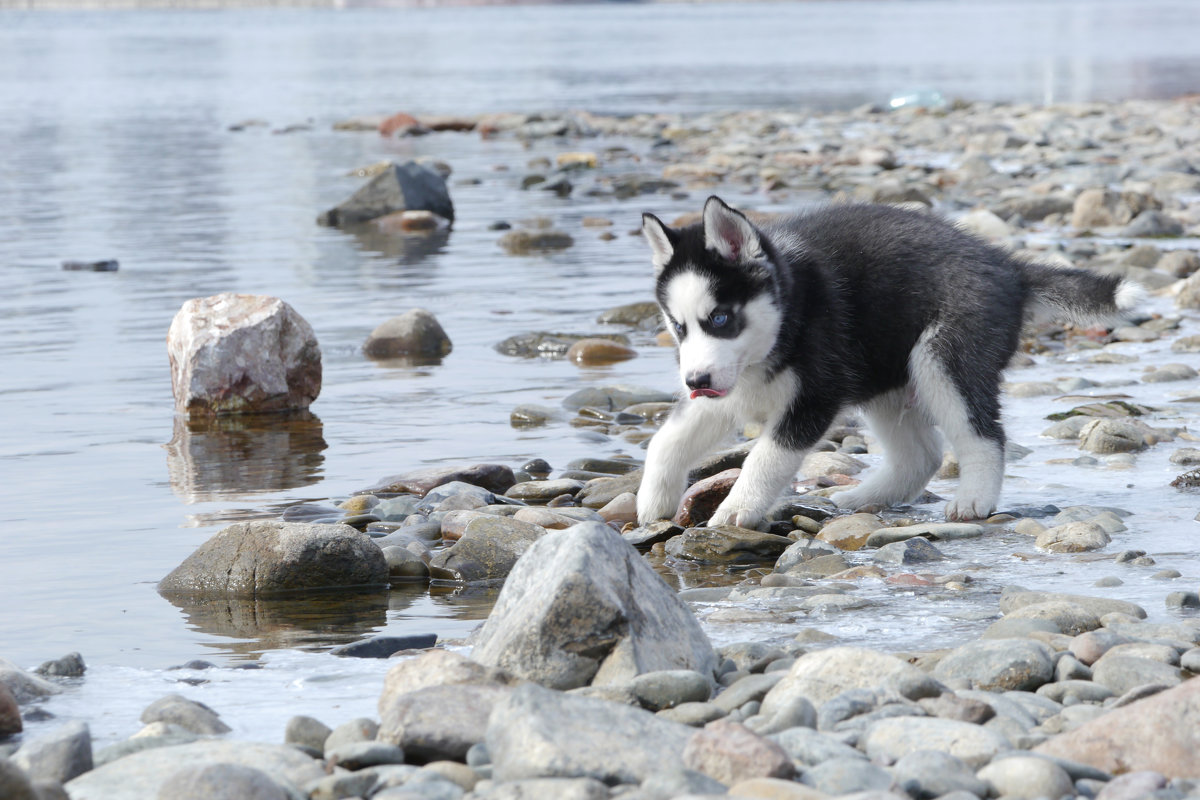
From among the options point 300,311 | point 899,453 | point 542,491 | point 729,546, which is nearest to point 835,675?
point 729,546

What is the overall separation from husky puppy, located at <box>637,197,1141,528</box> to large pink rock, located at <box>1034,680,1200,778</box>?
7.53 ft

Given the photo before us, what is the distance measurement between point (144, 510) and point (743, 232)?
287 cm

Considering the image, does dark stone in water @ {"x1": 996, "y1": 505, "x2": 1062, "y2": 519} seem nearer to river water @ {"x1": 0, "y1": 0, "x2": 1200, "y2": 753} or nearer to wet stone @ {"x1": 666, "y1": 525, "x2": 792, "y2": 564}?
river water @ {"x1": 0, "y1": 0, "x2": 1200, "y2": 753}

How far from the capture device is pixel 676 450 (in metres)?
5.88

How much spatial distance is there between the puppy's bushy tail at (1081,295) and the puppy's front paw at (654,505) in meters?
1.75

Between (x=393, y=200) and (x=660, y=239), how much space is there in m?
12.3

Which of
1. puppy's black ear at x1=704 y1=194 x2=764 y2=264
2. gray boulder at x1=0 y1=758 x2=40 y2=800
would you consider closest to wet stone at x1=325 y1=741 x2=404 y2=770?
gray boulder at x1=0 y1=758 x2=40 y2=800

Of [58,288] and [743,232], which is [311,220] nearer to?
[58,288]

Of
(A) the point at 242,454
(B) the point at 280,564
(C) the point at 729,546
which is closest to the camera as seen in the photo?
(B) the point at 280,564

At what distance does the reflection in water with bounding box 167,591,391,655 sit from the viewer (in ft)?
15.5

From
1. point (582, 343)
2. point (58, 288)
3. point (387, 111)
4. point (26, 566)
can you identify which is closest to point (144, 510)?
point (26, 566)

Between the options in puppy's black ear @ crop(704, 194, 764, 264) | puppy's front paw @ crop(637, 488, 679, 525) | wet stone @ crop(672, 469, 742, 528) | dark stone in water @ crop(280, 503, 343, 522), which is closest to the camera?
puppy's black ear @ crop(704, 194, 764, 264)

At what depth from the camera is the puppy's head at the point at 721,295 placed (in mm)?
5418

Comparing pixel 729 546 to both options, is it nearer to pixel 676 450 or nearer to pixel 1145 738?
pixel 676 450
